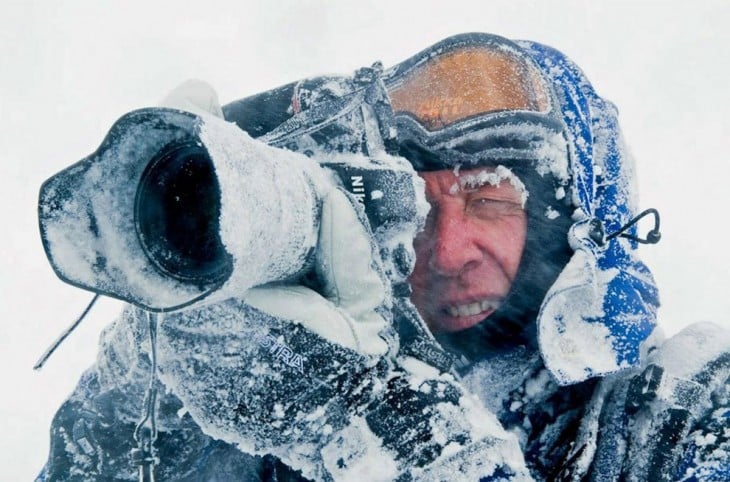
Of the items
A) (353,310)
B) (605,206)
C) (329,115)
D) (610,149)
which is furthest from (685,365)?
(329,115)

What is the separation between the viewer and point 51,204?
3.47ft

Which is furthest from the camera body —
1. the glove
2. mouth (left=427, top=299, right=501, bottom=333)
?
mouth (left=427, top=299, right=501, bottom=333)

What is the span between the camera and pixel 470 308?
7.56 feet

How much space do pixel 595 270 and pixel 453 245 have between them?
19.0 inches

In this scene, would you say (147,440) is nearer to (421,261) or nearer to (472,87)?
(421,261)

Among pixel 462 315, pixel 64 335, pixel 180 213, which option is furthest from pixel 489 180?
pixel 64 335

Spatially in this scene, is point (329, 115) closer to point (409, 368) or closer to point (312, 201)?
point (312, 201)

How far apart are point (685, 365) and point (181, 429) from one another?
57.0 inches

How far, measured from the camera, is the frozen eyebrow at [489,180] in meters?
2.24

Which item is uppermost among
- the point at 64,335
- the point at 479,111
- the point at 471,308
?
the point at 479,111

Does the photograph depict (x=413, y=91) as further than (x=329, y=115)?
Yes

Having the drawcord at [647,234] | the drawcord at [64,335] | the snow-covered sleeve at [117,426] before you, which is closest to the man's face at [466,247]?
the drawcord at [647,234]

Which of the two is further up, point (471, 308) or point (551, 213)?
point (551, 213)

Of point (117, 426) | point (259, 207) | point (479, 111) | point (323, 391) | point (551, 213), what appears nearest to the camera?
point (259, 207)
